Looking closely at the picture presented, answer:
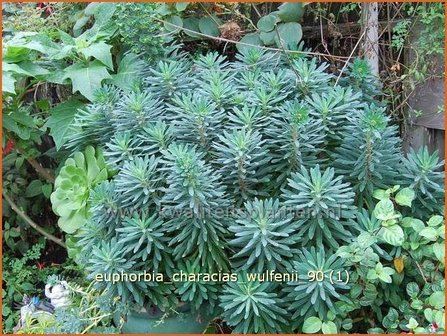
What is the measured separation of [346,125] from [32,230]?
5.12ft

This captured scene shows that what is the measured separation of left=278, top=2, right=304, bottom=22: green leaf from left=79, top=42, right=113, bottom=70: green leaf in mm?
603

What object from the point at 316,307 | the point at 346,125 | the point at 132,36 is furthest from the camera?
the point at 132,36

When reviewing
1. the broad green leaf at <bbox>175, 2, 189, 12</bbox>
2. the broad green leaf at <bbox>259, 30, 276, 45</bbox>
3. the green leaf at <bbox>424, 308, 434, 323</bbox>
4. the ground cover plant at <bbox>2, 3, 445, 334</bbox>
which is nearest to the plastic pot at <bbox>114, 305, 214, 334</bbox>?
the ground cover plant at <bbox>2, 3, 445, 334</bbox>

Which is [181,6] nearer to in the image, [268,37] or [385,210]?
[268,37]

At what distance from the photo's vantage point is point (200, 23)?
2002mm

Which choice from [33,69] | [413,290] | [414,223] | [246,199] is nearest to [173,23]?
[33,69]

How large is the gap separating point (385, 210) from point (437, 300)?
245 mm

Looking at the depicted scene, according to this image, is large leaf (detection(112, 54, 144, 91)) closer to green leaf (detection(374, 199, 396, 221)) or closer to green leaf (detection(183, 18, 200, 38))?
green leaf (detection(183, 18, 200, 38))

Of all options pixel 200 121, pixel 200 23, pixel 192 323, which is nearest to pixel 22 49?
pixel 200 23

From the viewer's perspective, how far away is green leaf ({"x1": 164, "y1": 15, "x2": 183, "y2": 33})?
1.91 m

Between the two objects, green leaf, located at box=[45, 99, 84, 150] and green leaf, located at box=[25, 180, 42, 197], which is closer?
green leaf, located at box=[45, 99, 84, 150]

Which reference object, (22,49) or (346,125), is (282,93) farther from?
(22,49)

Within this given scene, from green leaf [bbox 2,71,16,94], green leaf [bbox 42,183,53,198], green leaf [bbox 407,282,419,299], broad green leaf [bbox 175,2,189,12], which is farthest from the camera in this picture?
green leaf [bbox 42,183,53,198]

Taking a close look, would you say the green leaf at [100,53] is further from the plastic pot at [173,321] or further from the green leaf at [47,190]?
the plastic pot at [173,321]
